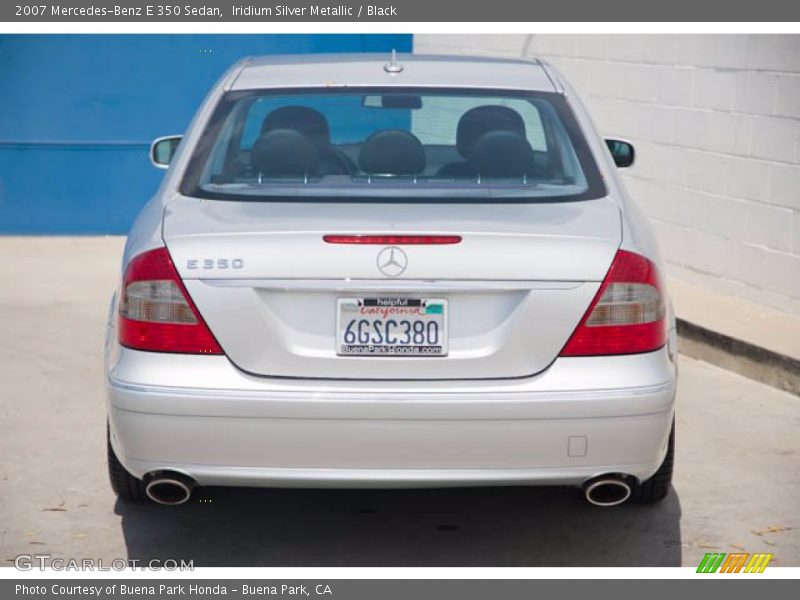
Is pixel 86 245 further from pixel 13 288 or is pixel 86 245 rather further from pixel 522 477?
pixel 522 477

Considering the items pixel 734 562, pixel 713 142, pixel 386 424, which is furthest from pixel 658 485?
pixel 713 142

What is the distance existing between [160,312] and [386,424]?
30.1 inches

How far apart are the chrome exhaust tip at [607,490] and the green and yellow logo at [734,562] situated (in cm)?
48

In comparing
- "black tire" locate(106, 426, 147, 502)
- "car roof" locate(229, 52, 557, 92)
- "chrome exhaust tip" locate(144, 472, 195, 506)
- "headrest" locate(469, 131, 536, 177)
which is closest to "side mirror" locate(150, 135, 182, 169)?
"car roof" locate(229, 52, 557, 92)

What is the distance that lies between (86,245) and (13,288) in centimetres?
184

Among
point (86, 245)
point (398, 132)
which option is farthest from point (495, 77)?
point (86, 245)

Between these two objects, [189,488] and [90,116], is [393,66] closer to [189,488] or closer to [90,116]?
[189,488]

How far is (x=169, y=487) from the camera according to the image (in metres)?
4.61

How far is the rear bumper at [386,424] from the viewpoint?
430cm

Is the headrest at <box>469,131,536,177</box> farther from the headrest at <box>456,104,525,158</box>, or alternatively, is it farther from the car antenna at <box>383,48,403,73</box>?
the car antenna at <box>383,48,403,73</box>

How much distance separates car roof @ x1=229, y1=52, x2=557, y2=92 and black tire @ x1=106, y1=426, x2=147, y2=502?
4.72 feet

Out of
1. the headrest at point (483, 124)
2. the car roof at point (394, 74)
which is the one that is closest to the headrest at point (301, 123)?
the car roof at point (394, 74)

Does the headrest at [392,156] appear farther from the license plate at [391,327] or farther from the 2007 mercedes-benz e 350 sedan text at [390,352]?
the license plate at [391,327]

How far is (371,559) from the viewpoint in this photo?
4.97 meters
